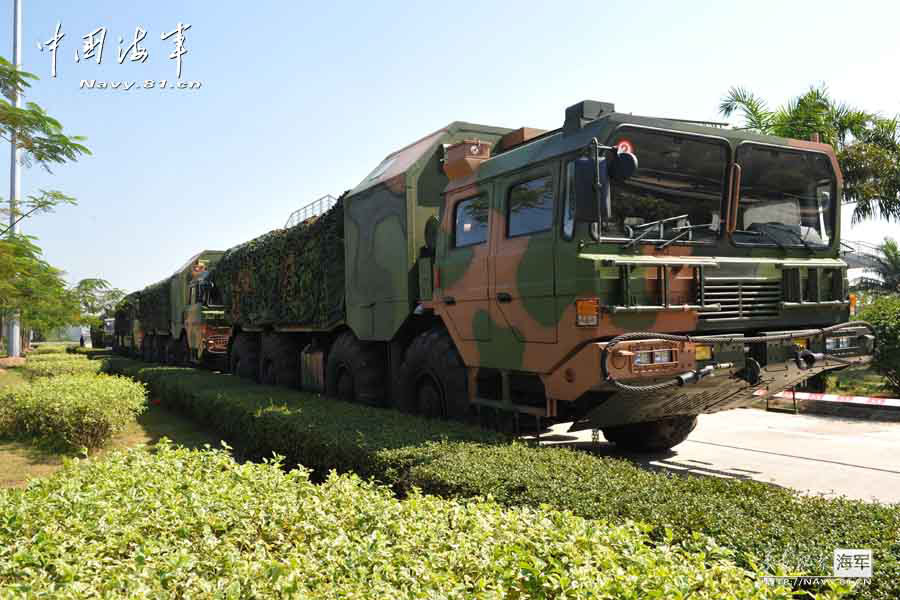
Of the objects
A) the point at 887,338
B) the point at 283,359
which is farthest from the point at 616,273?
the point at 283,359

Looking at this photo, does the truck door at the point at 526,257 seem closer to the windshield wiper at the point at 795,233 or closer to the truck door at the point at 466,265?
the truck door at the point at 466,265

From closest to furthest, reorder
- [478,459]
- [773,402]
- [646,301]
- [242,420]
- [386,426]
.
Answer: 1. [478,459]
2. [646,301]
3. [386,426]
4. [242,420]
5. [773,402]

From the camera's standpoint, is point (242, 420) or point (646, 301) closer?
point (646, 301)

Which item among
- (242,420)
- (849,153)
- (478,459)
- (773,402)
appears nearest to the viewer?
(478,459)

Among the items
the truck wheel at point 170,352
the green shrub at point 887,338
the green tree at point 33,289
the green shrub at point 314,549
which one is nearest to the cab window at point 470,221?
the green shrub at point 314,549

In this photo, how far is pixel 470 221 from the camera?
23.0 feet

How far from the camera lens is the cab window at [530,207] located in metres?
5.95

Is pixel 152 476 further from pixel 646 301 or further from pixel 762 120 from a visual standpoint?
pixel 762 120

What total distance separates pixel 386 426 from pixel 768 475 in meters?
3.52

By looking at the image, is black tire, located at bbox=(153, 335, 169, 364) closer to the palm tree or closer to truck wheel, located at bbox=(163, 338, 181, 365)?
truck wheel, located at bbox=(163, 338, 181, 365)

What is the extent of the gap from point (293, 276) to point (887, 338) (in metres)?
9.43

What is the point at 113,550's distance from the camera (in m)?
2.91

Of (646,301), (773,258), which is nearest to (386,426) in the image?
(646,301)

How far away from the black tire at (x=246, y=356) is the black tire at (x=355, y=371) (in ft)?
15.0
